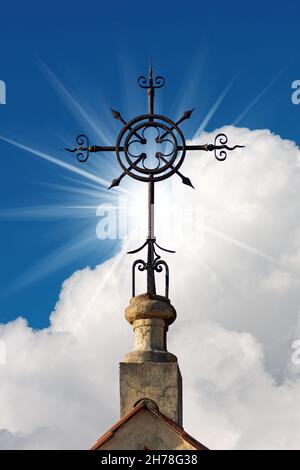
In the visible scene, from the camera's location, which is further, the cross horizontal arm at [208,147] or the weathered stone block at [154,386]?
the cross horizontal arm at [208,147]

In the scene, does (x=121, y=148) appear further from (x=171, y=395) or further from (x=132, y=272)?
(x=171, y=395)

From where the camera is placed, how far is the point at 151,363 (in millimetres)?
13641

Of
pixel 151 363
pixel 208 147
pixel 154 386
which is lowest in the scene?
pixel 154 386

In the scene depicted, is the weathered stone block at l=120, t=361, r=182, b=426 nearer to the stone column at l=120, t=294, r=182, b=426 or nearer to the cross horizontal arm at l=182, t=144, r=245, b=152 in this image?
the stone column at l=120, t=294, r=182, b=426

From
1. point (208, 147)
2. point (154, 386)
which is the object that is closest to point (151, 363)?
point (154, 386)

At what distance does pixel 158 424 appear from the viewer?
12844 millimetres

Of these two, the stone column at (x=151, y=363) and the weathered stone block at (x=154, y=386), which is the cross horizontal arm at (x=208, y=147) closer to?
the stone column at (x=151, y=363)

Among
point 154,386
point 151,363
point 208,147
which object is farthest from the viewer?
point 208,147

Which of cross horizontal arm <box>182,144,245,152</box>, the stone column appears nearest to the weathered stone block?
the stone column

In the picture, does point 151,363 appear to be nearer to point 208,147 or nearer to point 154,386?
point 154,386

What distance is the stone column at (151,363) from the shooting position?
44.2 feet

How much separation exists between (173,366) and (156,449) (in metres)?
1.23

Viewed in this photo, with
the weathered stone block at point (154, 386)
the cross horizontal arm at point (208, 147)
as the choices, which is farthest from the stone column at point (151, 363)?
the cross horizontal arm at point (208, 147)

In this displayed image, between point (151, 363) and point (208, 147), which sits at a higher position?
point (208, 147)
